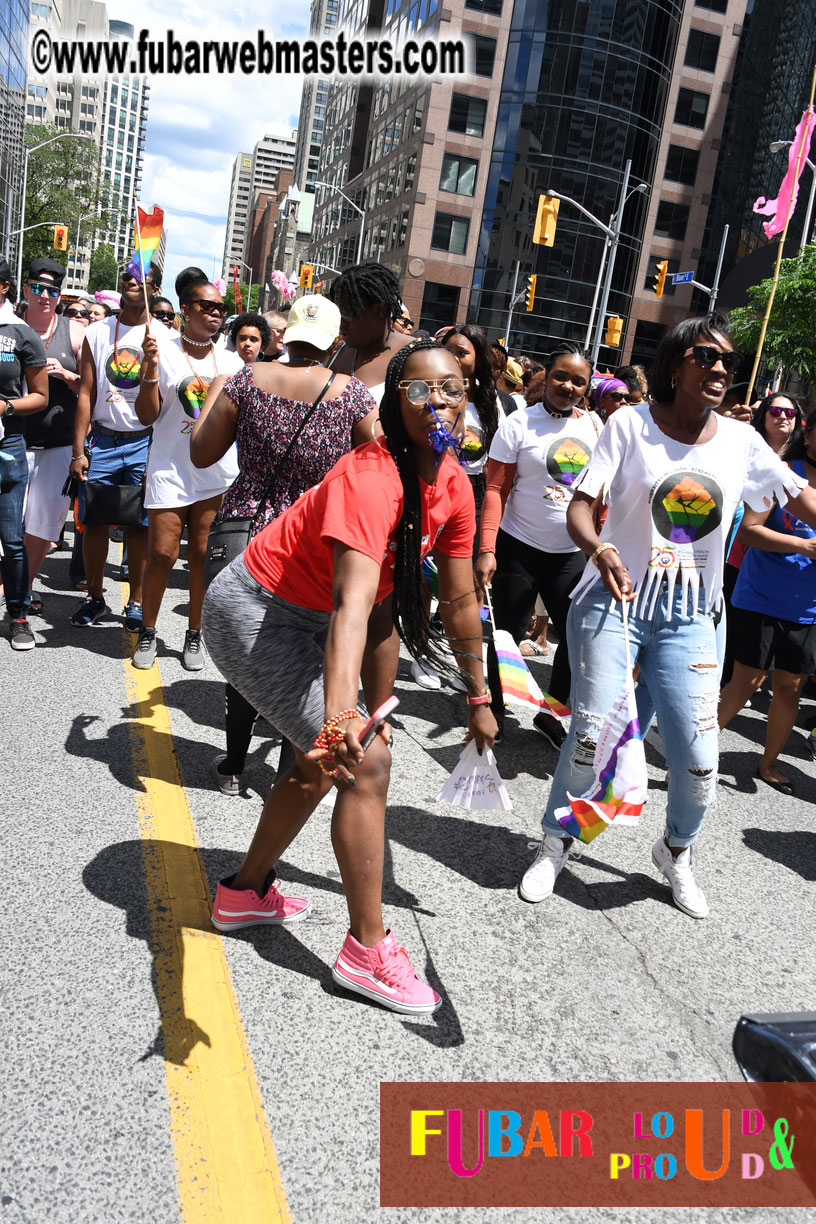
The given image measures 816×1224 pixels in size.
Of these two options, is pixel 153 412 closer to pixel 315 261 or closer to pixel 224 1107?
pixel 224 1107

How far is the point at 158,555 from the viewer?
226 inches

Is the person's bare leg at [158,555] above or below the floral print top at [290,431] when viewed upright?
below

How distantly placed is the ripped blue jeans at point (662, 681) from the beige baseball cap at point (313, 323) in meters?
1.44

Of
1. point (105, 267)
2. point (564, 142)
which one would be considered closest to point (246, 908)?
point (564, 142)

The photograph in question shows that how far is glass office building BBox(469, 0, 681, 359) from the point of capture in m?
47.4

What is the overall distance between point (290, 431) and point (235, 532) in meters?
0.52

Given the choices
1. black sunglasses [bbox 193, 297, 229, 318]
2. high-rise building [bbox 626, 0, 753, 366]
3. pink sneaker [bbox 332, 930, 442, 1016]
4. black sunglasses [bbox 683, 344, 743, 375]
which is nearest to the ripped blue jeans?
black sunglasses [bbox 683, 344, 743, 375]

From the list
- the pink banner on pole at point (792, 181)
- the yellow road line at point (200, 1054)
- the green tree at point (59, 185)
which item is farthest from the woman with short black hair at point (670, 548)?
the green tree at point (59, 185)

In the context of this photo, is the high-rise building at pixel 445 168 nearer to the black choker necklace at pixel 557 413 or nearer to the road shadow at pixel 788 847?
the black choker necklace at pixel 557 413

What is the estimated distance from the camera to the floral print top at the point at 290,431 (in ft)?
12.7

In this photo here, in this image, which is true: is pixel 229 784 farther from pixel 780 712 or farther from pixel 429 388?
pixel 780 712

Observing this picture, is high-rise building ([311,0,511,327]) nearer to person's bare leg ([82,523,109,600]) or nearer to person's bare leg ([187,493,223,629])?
person's bare leg ([82,523,109,600])

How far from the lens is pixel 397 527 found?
8.81ft

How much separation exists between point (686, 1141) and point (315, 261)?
95050 mm
